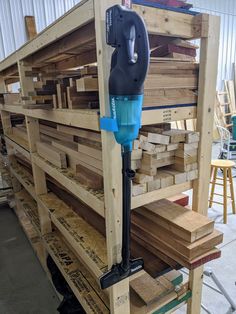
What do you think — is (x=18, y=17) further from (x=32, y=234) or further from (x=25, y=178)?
(x=32, y=234)

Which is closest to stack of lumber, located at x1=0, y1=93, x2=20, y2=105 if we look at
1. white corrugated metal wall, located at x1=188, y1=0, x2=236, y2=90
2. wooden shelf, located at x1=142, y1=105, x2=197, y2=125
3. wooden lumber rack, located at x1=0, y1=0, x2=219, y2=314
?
wooden lumber rack, located at x1=0, y1=0, x2=219, y2=314

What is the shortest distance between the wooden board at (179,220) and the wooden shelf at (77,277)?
0.68 m

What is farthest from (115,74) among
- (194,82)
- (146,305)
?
(146,305)

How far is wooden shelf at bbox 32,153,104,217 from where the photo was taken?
45.9 inches

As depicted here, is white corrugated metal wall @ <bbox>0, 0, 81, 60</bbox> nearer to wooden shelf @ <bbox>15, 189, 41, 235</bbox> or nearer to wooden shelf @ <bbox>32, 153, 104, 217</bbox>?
wooden shelf @ <bbox>15, 189, 41, 235</bbox>

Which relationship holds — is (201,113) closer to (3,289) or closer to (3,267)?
(3,289)

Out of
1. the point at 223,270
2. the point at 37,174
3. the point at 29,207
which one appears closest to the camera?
the point at 37,174

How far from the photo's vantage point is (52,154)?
5.69 feet

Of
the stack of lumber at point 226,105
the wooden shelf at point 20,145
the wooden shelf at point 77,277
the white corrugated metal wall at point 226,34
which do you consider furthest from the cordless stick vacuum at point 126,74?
the white corrugated metal wall at point 226,34

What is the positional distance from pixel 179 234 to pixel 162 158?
371 millimetres

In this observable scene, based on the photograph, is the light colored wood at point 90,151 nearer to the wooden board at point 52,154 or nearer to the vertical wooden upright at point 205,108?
the wooden board at point 52,154

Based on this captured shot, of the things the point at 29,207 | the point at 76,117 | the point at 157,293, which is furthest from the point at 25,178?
the point at 157,293

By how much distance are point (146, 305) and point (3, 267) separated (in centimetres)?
191

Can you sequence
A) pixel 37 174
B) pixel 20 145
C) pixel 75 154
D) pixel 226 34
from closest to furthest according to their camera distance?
pixel 75 154 → pixel 37 174 → pixel 20 145 → pixel 226 34
